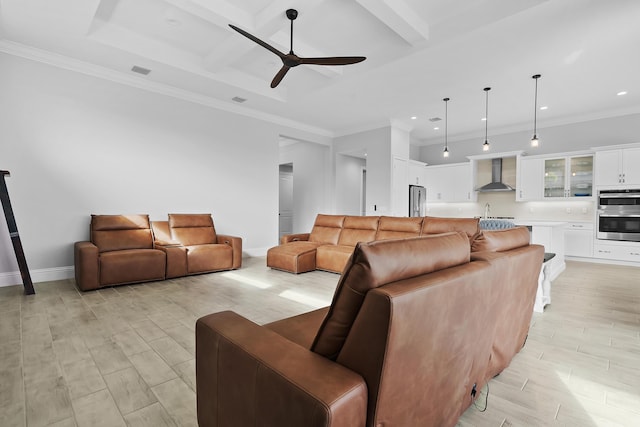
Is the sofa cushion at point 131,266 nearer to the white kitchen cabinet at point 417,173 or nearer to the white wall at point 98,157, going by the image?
the white wall at point 98,157

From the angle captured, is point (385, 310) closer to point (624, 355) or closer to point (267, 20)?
point (624, 355)

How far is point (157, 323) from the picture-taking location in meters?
2.57

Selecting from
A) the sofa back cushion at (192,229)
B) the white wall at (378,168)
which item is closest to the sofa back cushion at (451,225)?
the white wall at (378,168)

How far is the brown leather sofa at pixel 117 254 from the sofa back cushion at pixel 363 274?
361 cm

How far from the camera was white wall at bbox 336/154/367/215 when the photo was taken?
7.86 m

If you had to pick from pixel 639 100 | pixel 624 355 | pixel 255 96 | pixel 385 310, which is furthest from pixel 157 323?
pixel 639 100

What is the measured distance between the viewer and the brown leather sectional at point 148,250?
358cm

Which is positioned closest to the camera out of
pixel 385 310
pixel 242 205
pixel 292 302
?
pixel 385 310

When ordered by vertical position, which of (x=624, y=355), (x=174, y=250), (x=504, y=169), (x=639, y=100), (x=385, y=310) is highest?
(x=639, y=100)

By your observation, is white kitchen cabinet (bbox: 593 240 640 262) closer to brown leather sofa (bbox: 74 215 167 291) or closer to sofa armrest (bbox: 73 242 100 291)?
brown leather sofa (bbox: 74 215 167 291)

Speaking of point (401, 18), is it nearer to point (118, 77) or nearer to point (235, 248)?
point (235, 248)

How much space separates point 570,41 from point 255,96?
4391 mm

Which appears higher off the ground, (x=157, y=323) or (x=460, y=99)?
(x=460, y=99)

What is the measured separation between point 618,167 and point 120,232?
8273mm
